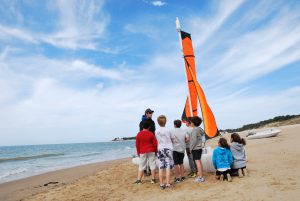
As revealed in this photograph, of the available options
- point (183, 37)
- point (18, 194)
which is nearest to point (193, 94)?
point (183, 37)

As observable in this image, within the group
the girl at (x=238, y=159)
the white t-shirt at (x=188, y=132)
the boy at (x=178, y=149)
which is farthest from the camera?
the white t-shirt at (x=188, y=132)

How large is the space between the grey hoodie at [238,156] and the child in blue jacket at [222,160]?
0.37 ft

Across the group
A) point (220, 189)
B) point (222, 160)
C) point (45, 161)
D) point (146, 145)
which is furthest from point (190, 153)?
point (45, 161)

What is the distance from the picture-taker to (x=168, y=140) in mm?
6234

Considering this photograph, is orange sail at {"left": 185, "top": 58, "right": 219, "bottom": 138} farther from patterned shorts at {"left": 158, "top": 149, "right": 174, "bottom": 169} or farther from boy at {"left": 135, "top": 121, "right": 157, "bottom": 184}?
boy at {"left": 135, "top": 121, "right": 157, "bottom": 184}

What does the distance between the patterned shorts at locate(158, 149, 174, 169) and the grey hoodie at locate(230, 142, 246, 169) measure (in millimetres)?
1390

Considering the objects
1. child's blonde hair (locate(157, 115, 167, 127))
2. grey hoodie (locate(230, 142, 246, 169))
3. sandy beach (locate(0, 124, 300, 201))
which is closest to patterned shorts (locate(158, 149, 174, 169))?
sandy beach (locate(0, 124, 300, 201))

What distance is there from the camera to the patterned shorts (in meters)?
6.11

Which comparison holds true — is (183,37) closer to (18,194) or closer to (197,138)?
(197,138)

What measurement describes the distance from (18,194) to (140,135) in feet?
14.3

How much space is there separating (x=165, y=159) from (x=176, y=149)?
49cm

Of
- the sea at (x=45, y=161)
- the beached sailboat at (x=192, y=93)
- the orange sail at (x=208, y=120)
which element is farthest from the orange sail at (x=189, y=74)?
the sea at (x=45, y=161)

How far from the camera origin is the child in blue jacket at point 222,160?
6.02 metres

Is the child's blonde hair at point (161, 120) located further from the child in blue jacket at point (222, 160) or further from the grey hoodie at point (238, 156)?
the grey hoodie at point (238, 156)
